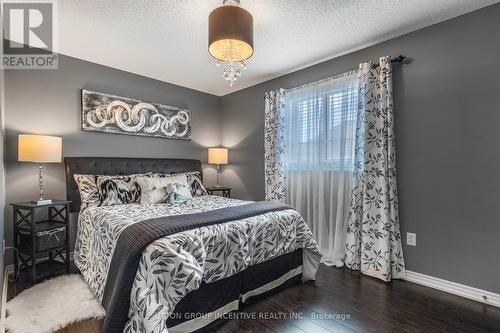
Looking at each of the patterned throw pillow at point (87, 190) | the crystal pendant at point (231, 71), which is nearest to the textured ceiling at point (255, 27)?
the crystal pendant at point (231, 71)

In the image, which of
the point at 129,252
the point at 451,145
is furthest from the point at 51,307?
the point at 451,145

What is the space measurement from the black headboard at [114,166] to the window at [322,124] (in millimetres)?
1681

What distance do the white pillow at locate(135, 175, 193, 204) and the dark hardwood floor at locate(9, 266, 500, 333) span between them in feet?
4.30

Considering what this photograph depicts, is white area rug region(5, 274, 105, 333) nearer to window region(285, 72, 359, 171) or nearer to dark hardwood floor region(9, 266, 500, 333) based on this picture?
dark hardwood floor region(9, 266, 500, 333)

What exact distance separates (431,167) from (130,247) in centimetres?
268

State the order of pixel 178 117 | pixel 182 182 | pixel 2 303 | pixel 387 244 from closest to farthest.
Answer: pixel 2 303 → pixel 387 244 → pixel 182 182 → pixel 178 117

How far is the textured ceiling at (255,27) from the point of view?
2125 mm

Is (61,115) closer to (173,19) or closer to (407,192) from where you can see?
(173,19)

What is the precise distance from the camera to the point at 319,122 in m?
3.20

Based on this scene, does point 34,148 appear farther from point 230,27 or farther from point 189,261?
point 230,27

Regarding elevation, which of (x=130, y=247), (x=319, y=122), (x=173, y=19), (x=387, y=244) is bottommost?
(x=387, y=244)

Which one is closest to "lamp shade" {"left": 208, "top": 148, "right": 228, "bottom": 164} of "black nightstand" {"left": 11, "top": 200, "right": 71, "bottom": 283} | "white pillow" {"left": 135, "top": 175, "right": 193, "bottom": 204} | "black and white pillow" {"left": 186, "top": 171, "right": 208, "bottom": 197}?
"black and white pillow" {"left": 186, "top": 171, "right": 208, "bottom": 197}

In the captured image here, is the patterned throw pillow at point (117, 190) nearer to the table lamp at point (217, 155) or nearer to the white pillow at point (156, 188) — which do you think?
the white pillow at point (156, 188)

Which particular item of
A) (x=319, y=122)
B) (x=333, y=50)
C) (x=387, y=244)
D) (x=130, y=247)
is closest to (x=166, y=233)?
(x=130, y=247)
